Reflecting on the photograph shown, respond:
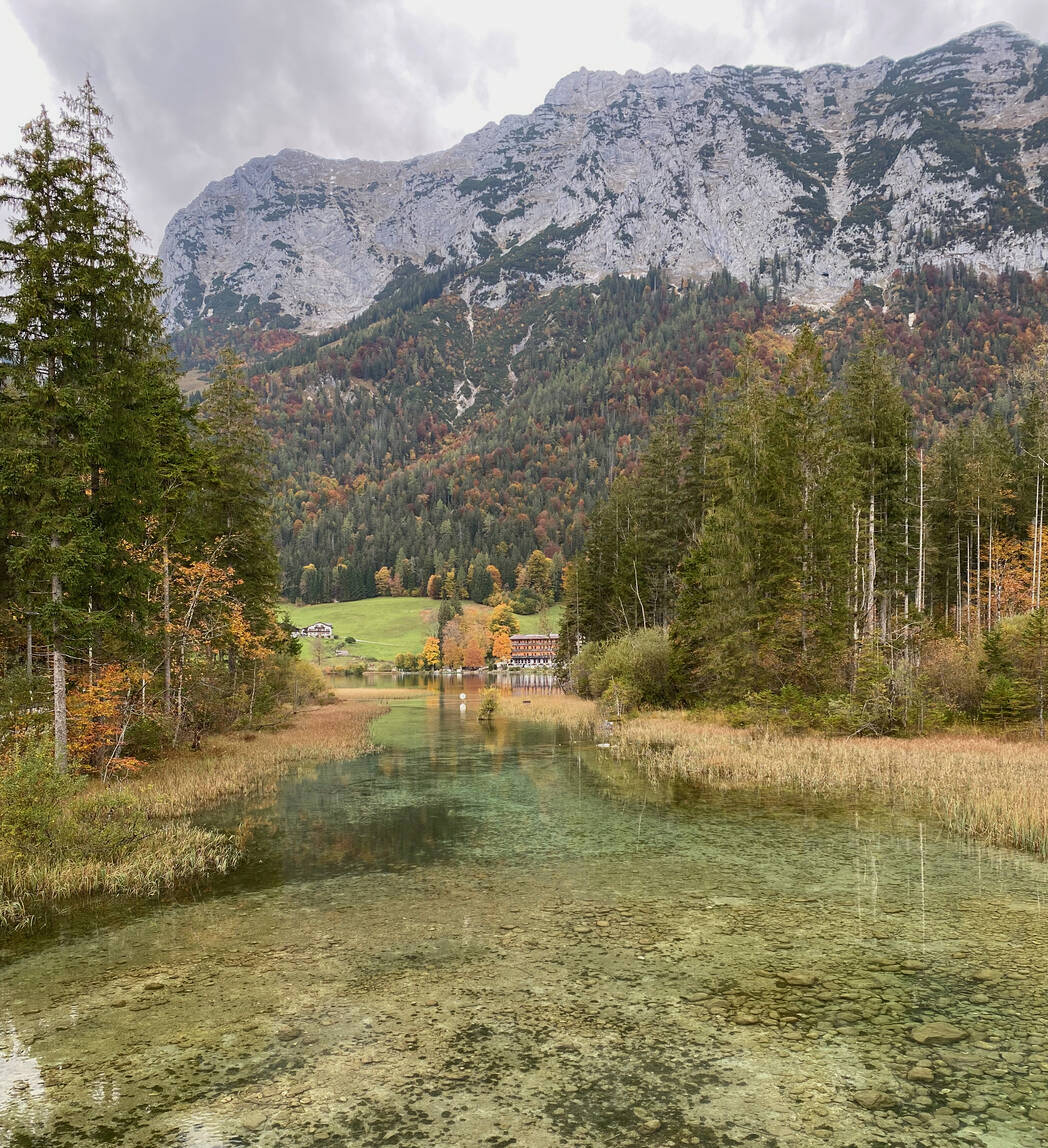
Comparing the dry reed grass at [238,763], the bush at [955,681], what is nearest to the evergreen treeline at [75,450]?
the dry reed grass at [238,763]

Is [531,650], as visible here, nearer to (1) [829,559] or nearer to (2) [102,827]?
(1) [829,559]

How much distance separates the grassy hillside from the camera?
15300cm

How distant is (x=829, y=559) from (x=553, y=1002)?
30765 millimetres

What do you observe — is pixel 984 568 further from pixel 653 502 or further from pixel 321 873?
pixel 321 873

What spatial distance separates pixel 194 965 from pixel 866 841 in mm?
15259

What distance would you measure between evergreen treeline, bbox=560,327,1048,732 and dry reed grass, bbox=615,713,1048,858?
3623 millimetres

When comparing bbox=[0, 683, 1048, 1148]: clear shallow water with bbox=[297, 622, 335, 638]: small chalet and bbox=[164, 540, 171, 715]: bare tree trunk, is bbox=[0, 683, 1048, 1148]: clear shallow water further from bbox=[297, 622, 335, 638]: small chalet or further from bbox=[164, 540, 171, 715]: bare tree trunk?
bbox=[297, 622, 335, 638]: small chalet

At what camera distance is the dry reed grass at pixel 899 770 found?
18016mm

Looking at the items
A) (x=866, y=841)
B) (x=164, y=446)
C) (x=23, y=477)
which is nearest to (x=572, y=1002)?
(x=866, y=841)

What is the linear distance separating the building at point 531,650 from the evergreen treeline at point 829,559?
98.5m

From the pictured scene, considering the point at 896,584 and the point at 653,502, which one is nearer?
the point at 896,584

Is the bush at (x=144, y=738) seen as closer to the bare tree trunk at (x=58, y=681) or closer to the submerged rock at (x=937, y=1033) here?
the bare tree trunk at (x=58, y=681)

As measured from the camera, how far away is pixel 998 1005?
29.2 feet

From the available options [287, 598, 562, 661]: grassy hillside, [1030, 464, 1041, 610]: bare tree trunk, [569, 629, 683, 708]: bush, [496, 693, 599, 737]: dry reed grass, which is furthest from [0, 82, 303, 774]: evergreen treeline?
[287, 598, 562, 661]: grassy hillside
